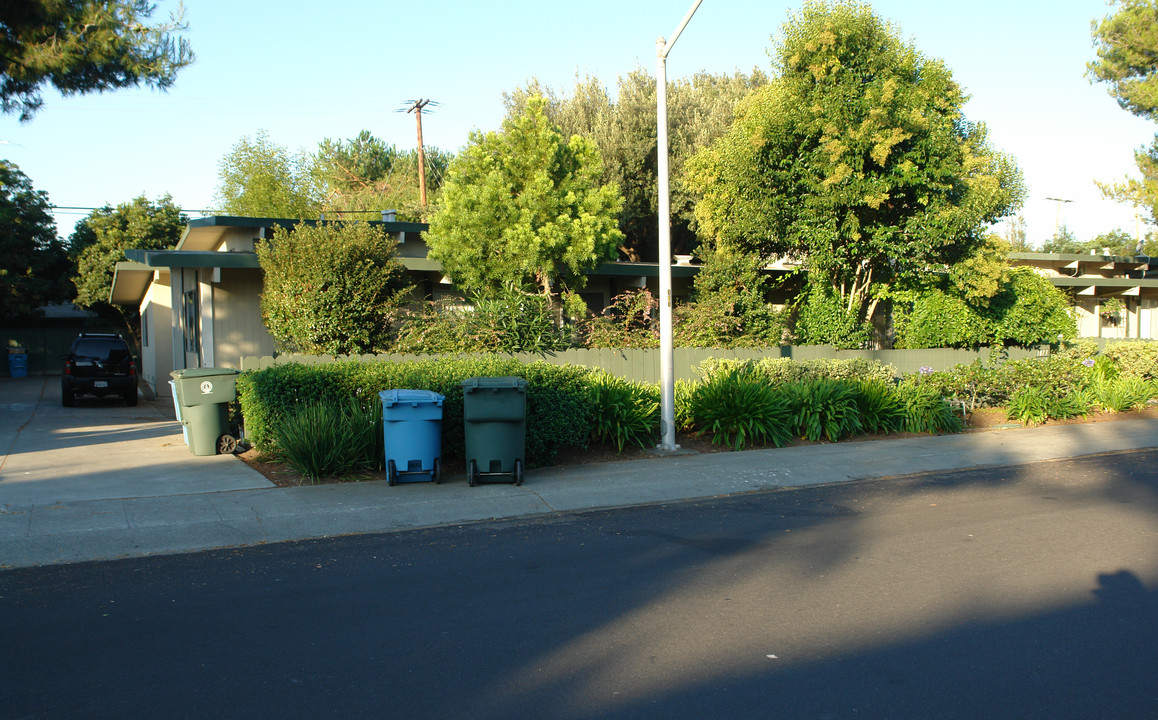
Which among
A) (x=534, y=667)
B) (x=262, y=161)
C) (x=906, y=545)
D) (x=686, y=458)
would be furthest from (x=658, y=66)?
(x=262, y=161)

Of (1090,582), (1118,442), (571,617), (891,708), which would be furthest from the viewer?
(1118,442)

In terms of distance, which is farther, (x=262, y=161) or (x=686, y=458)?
(x=262, y=161)

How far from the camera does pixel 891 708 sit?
4.01m

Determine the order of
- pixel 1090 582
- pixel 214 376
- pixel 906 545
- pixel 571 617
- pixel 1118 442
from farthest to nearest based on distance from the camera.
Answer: pixel 1118 442 < pixel 214 376 < pixel 906 545 < pixel 1090 582 < pixel 571 617

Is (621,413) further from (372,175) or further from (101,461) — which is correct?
(372,175)

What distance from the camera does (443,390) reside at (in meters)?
10.5

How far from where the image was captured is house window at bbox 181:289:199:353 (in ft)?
62.8

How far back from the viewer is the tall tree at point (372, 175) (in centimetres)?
4328

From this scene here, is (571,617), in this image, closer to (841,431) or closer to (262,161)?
(841,431)

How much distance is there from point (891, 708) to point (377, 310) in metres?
→ 11.5

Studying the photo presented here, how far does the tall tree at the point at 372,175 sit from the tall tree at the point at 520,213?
61.1 feet

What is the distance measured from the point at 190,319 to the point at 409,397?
12.6 m

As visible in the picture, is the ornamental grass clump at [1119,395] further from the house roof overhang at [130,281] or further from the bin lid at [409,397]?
the house roof overhang at [130,281]

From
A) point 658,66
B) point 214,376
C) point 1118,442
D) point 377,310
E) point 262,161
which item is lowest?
point 1118,442
